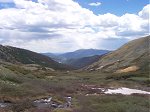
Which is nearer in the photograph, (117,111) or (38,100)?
(117,111)

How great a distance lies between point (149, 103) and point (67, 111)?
12.2m

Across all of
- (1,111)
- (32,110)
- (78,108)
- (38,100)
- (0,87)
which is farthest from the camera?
(0,87)

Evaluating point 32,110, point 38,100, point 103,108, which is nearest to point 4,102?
point 38,100

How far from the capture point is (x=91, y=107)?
3991 cm

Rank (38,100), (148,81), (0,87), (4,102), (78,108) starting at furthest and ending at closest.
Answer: (148,81) < (0,87) < (38,100) < (4,102) < (78,108)

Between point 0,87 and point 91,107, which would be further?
point 0,87

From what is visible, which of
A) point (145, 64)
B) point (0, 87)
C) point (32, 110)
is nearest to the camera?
point (32, 110)

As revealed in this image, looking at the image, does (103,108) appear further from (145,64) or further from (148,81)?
(145,64)

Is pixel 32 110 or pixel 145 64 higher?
pixel 145 64

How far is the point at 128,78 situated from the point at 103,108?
65.4 metres

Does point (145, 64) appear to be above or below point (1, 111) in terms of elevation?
above

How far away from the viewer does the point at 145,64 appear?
473 ft

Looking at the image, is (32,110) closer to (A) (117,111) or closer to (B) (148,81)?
(A) (117,111)

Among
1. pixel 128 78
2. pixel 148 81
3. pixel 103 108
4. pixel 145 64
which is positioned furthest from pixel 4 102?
pixel 145 64
